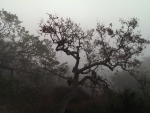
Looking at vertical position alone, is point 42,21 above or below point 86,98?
above

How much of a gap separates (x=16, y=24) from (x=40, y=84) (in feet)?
21.2

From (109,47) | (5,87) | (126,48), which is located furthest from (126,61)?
(5,87)

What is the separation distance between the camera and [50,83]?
13562mm

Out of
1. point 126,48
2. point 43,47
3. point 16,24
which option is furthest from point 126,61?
point 16,24

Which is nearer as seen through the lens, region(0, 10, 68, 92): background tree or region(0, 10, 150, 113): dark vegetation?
region(0, 10, 150, 113): dark vegetation

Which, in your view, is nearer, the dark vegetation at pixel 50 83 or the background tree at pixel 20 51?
the dark vegetation at pixel 50 83

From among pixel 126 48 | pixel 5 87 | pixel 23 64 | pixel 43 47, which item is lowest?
pixel 5 87

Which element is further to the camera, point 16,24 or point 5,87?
point 16,24

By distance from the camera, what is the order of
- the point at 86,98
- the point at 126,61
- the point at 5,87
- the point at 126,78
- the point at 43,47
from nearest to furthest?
1. the point at 126,61
2. the point at 5,87
3. the point at 86,98
4. the point at 43,47
5. the point at 126,78

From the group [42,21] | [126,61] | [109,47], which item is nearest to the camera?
[42,21]

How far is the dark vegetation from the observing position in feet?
26.8

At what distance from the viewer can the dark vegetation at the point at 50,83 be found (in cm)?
816

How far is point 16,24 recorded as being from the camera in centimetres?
1323

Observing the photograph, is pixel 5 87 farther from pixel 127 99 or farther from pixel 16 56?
pixel 127 99
